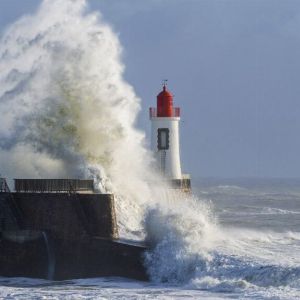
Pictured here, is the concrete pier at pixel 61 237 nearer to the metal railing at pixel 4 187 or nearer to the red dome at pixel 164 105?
the metal railing at pixel 4 187

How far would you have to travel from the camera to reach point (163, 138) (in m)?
23.9

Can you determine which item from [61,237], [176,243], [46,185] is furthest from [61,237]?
[176,243]

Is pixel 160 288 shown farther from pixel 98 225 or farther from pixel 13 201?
pixel 13 201

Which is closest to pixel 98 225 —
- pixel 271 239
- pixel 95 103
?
pixel 95 103

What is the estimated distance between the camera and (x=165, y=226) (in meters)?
18.3

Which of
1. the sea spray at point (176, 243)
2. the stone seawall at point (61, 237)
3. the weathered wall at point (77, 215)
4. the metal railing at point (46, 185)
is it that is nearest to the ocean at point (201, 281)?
the sea spray at point (176, 243)

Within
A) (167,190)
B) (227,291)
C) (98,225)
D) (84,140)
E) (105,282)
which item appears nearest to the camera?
(227,291)

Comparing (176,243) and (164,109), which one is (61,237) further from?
(164,109)

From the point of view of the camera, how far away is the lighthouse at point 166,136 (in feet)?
78.3

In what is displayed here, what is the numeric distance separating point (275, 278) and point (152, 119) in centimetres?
904

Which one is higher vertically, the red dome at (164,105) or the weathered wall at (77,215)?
the red dome at (164,105)

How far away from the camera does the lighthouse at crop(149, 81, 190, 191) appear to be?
23.9m

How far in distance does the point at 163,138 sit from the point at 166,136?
10 cm

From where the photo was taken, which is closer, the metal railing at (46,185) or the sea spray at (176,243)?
the sea spray at (176,243)
